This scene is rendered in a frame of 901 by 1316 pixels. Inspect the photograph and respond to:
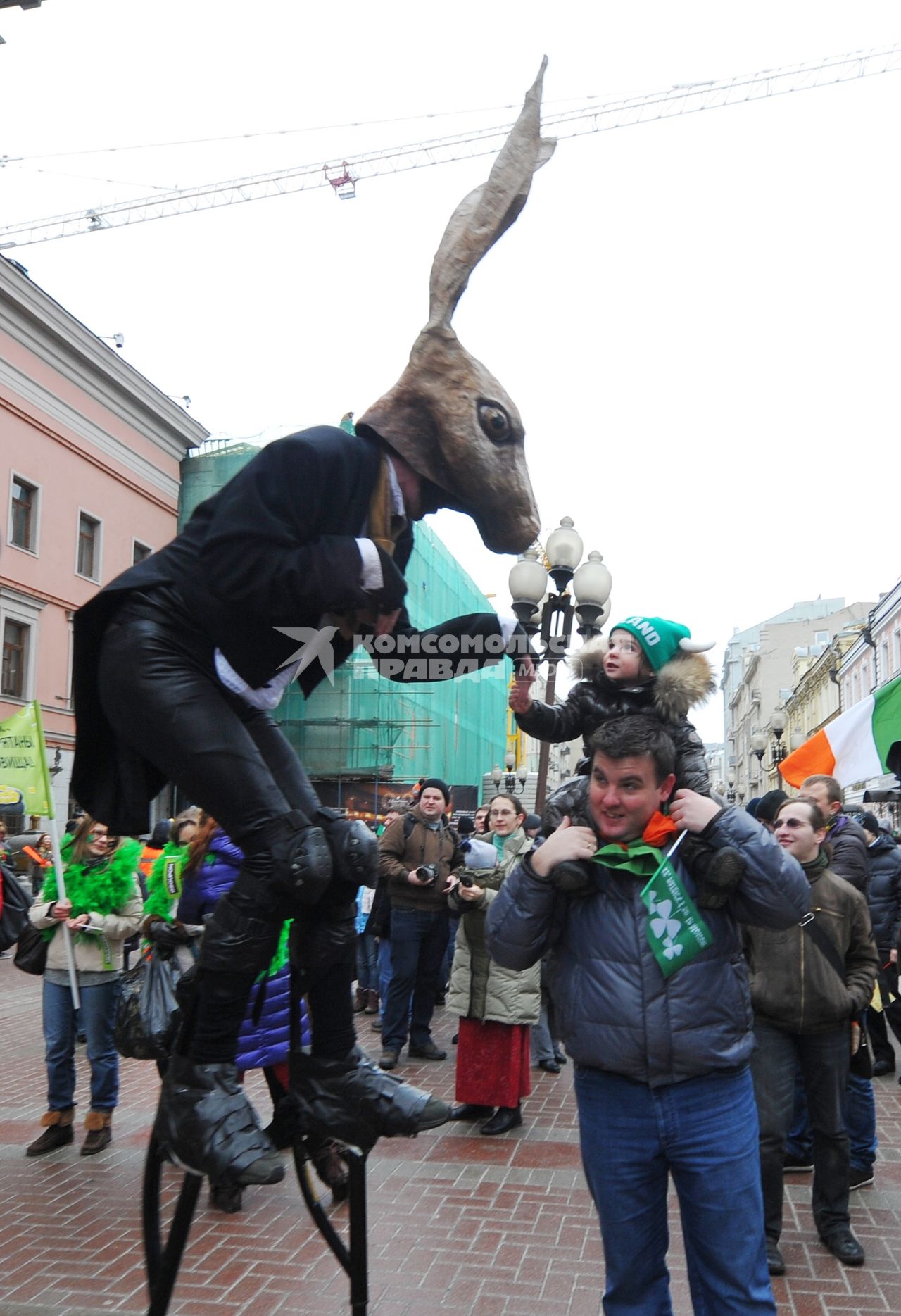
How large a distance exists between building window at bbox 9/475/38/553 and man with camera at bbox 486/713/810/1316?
81.7ft

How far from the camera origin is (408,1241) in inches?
181

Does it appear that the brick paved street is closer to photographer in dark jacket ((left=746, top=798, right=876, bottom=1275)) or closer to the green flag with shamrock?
photographer in dark jacket ((left=746, top=798, right=876, bottom=1275))

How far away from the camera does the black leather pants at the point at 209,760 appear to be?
231cm

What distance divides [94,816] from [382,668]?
0.79m

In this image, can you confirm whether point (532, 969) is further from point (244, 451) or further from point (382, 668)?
point (244, 451)

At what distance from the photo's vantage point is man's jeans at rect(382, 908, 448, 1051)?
8047 mm

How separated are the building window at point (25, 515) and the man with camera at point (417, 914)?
19610 mm

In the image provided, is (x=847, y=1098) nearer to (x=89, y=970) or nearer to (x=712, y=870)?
(x=712, y=870)

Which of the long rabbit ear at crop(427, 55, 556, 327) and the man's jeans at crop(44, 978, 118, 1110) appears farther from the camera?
the man's jeans at crop(44, 978, 118, 1110)

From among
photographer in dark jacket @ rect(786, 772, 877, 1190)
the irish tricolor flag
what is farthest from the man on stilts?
the irish tricolor flag

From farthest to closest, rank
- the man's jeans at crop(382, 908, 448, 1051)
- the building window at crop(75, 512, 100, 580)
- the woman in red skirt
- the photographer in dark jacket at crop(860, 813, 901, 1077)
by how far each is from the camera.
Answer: the building window at crop(75, 512, 100, 580)
the man's jeans at crop(382, 908, 448, 1051)
the photographer in dark jacket at crop(860, 813, 901, 1077)
the woman in red skirt

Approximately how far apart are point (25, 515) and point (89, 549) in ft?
8.42

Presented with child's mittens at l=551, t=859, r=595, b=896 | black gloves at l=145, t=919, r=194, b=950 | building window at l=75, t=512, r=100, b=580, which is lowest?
black gloves at l=145, t=919, r=194, b=950

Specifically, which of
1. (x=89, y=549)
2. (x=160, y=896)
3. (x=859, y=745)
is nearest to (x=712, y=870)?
(x=160, y=896)
